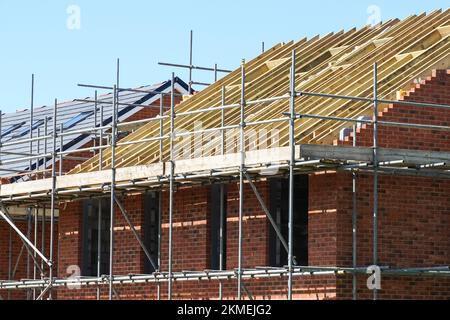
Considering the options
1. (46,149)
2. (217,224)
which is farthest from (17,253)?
(217,224)

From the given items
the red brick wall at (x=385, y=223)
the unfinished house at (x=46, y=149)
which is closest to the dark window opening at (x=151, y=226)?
the unfinished house at (x=46, y=149)

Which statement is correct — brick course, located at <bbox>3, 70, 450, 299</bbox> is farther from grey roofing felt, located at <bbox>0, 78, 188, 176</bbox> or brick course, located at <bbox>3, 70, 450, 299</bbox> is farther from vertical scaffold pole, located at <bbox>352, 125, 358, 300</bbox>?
grey roofing felt, located at <bbox>0, 78, 188, 176</bbox>

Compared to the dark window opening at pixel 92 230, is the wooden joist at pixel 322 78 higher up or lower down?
higher up

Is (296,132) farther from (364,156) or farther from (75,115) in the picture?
(75,115)

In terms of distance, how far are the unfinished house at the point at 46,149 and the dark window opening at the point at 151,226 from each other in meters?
3.06

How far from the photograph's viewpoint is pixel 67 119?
4312 cm

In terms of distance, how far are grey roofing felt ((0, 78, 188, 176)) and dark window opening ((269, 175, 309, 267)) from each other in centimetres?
991

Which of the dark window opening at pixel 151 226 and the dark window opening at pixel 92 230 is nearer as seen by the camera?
the dark window opening at pixel 151 226

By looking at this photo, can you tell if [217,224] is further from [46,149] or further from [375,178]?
[46,149]

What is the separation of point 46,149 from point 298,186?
11460 millimetres

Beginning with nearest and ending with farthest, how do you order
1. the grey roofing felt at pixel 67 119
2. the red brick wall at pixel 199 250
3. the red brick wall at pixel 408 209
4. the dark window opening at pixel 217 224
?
the red brick wall at pixel 408 209 < the red brick wall at pixel 199 250 < the dark window opening at pixel 217 224 < the grey roofing felt at pixel 67 119

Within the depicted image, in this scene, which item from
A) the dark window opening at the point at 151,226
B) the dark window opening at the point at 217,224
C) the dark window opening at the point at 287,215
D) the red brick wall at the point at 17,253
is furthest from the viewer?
the red brick wall at the point at 17,253

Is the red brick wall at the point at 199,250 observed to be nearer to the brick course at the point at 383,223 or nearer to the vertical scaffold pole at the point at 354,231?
the brick course at the point at 383,223

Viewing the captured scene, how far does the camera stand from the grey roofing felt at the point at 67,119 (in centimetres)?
4006
